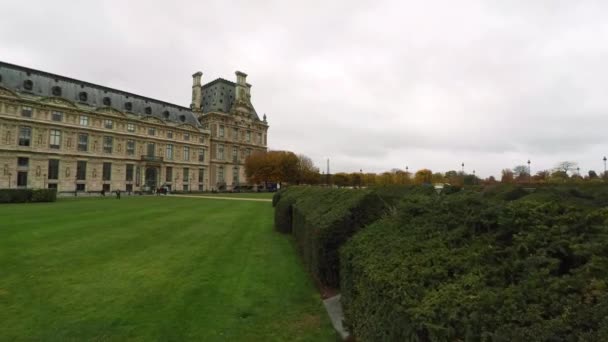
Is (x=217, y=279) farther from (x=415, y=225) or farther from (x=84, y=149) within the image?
(x=84, y=149)

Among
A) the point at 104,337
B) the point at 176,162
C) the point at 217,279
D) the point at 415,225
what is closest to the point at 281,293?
the point at 217,279

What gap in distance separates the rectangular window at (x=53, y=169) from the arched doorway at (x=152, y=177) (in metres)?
16.6

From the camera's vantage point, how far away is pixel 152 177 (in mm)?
72000

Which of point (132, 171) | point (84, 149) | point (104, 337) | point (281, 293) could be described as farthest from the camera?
point (132, 171)

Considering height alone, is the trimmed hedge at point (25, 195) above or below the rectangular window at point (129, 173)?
below

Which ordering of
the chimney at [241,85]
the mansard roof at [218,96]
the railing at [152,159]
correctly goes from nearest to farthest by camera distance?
the railing at [152,159] < the mansard roof at [218,96] < the chimney at [241,85]

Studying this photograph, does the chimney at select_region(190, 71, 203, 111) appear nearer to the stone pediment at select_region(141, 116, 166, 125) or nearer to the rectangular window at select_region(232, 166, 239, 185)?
the stone pediment at select_region(141, 116, 166, 125)

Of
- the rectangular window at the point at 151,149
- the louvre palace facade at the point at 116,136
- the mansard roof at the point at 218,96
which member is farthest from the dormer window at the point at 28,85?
the mansard roof at the point at 218,96

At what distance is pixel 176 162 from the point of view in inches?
2972

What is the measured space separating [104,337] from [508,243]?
216 inches

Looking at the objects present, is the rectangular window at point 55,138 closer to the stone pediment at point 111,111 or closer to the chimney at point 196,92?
the stone pediment at point 111,111

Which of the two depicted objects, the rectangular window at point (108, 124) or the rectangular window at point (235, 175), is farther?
the rectangular window at point (235, 175)

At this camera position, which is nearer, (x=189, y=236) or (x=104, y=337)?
(x=104, y=337)

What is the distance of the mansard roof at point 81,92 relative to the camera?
2127 inches
